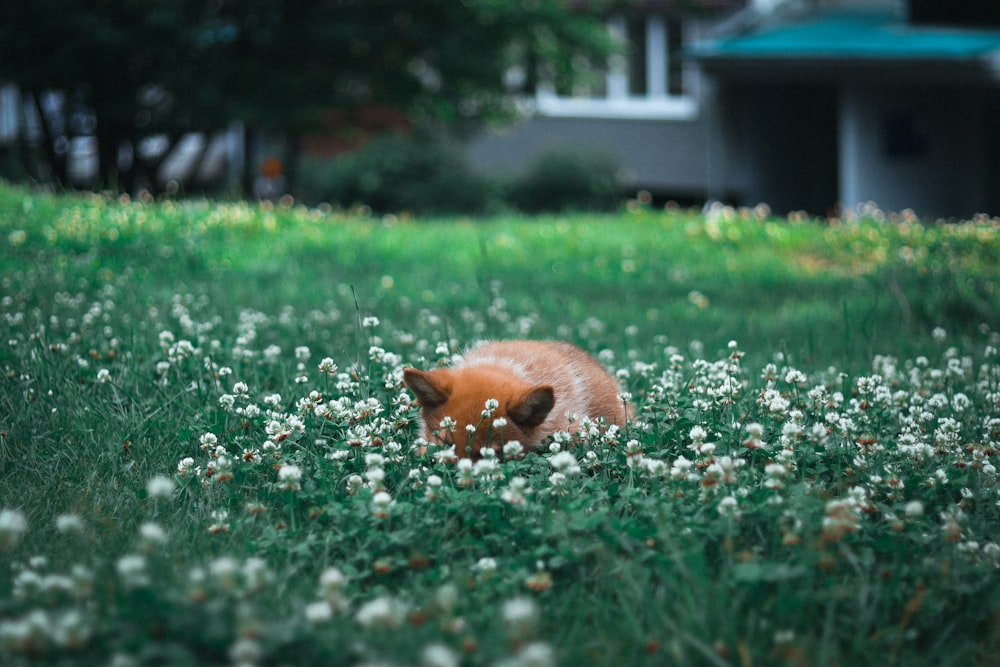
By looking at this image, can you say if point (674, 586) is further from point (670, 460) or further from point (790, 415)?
point (790, 415)

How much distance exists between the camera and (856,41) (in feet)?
59.4

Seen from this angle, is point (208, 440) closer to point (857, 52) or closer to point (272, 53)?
point (272, 53)

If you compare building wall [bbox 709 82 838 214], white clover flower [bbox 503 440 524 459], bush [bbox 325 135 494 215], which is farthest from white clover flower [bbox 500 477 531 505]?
building wall [bbox 709 82 838 214]

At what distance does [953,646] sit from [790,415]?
4.85ft

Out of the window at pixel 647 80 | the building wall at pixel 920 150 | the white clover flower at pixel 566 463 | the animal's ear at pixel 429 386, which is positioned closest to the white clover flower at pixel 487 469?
the white clover flower at pixel 566 463

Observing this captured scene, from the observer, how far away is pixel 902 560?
10.5 feet

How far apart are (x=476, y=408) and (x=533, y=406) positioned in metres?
0.21

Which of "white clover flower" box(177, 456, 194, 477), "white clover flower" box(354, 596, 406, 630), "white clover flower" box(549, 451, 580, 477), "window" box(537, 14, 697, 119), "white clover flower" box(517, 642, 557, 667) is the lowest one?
"window" box(537, 14, 697, 119)

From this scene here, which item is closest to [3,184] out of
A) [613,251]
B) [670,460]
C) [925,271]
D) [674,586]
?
[613,251]

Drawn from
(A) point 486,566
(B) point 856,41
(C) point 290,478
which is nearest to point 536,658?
(A) point 486,566

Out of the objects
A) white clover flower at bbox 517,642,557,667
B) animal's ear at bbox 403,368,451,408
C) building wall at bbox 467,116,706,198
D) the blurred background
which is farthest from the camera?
building wall at bbox 467,116,706,198

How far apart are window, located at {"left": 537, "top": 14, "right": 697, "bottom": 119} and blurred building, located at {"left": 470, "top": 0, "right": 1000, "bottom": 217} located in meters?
0.03

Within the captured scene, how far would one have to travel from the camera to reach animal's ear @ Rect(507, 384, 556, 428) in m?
4.00

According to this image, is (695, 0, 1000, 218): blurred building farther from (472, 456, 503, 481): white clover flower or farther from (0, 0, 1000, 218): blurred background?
(472, 456, 503, 481): white clover flower
